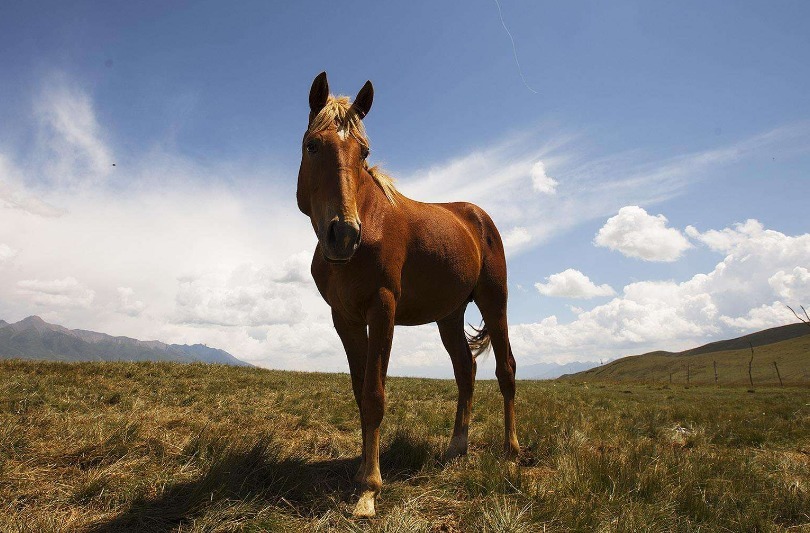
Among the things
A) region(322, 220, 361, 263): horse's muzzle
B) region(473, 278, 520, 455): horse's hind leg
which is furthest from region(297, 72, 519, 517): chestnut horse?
region(473, 278, 520, 455): horse's hind leg


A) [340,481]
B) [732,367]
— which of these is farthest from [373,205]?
[732,367]

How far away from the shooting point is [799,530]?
127 inches

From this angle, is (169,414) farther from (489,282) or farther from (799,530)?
(799,530)

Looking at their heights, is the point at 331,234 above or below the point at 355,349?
above

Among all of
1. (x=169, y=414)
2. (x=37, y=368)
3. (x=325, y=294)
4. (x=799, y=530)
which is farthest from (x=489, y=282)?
(x=37, y=368)

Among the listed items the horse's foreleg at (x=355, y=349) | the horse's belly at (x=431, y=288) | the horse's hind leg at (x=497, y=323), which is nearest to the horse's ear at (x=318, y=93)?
the horse's belly at (x=431, y=288)

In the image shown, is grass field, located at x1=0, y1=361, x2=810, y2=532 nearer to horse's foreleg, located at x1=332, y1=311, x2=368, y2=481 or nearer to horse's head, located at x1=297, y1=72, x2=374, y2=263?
horse's foreleg, located at x1=332, y1=311, x2=368, y2=481

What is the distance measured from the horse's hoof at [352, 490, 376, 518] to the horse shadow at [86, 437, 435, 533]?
0.68 feet

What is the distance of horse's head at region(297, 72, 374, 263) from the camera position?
10.1 feet

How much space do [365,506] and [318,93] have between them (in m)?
3.68

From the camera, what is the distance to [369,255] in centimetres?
370

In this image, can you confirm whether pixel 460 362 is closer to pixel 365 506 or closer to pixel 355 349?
pixel 355 349

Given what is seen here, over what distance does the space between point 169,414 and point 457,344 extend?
448cm

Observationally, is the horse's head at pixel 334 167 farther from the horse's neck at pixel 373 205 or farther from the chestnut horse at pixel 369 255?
the horse's neck at pixel 373 205
